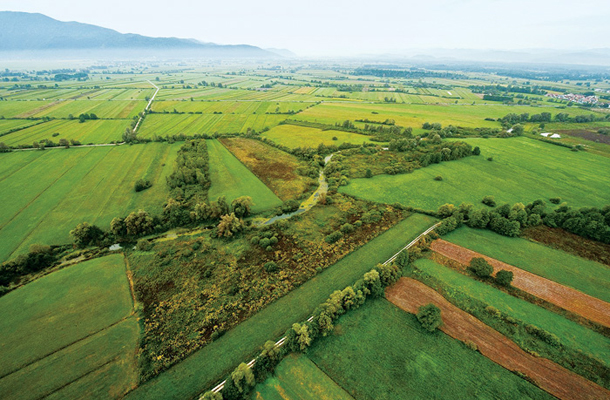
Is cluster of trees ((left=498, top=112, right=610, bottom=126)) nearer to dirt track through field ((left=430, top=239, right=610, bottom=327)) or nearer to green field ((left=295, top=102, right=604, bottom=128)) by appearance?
green field ((left=295, top=102, right=604, bottom=128))

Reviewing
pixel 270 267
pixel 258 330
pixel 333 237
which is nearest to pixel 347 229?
pixel 333 237

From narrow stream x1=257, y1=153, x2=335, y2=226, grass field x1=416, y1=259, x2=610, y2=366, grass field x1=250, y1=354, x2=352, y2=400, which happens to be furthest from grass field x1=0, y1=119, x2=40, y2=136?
grass field x1=416, y1=259, x2=610, y2=366

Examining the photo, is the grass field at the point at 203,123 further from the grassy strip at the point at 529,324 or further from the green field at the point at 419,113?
the grassy strip at the point at 529,324

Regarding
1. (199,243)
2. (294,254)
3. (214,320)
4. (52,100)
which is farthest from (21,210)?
(52,100)

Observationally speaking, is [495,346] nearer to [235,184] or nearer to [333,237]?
[333,237]

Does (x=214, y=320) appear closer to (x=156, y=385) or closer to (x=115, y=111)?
(x=156, y=385)

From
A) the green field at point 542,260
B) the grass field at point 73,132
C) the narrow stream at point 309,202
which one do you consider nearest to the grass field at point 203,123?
the grass field at point 73,132
